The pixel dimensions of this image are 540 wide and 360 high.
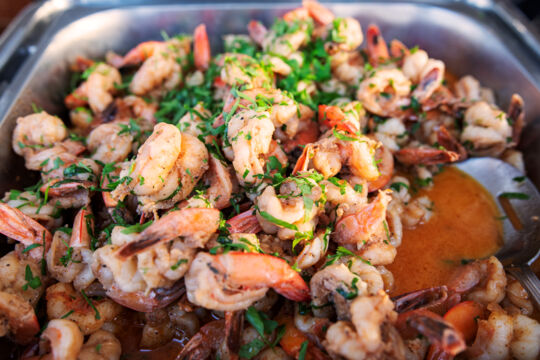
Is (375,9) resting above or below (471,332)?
above

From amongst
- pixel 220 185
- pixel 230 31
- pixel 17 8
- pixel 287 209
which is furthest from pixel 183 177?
pixel 17 8

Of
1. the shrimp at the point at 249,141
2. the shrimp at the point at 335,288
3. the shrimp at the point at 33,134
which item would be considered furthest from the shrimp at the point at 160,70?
the shrimp at the point at 335,288

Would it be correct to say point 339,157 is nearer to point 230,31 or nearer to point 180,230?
point 180,230

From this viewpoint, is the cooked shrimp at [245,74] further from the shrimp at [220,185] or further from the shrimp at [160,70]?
the shrimp at [160,70]

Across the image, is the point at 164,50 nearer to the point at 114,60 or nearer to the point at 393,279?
the point at 114,60

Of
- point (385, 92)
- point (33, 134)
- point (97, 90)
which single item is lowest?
point (33, 134)

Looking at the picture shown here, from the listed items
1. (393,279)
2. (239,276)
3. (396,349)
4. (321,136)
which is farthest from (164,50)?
(396,349)
